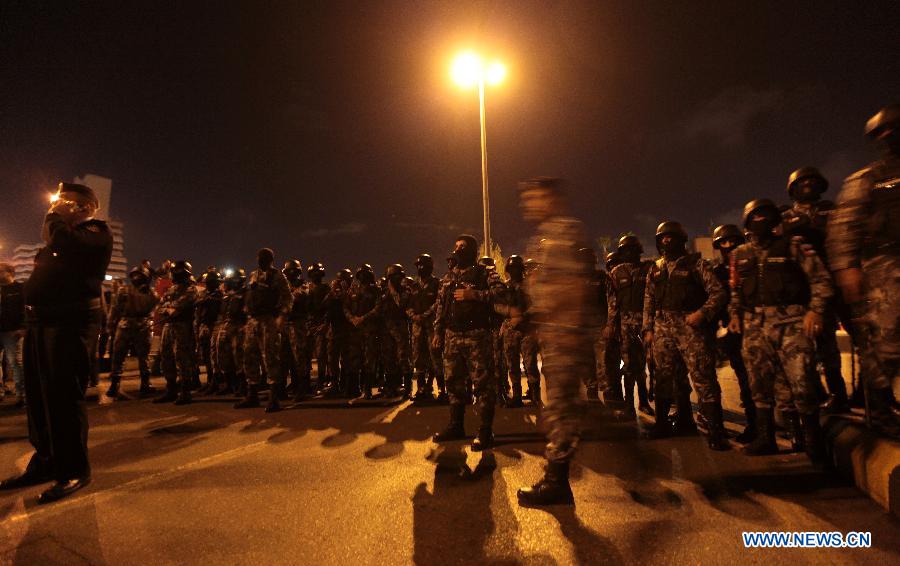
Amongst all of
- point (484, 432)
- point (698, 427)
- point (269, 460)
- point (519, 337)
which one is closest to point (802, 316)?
point (698, 427)

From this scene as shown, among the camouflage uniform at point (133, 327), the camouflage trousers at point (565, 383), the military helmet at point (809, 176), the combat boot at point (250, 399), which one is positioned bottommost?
the combat boot at point (250, 399)

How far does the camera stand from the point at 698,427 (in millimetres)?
5066

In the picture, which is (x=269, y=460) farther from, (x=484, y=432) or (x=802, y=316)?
(x=802, y=316)

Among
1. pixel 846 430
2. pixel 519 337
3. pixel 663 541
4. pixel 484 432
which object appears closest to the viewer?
pixel 663 541

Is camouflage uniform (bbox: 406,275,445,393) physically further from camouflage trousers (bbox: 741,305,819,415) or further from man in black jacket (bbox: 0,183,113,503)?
man in black jacket (bbox: 0,183,113,503)

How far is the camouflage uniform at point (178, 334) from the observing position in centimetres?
701

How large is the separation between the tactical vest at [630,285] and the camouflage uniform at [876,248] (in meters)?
2.98

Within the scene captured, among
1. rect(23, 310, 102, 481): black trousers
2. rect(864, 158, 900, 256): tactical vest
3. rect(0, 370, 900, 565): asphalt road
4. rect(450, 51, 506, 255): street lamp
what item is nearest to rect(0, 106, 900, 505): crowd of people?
rect(864, 158, 900, 256): tactical vest

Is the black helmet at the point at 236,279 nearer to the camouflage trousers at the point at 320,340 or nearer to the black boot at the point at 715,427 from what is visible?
the camouflage trousers at the point at 320,340

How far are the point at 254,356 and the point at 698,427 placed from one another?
6.30m

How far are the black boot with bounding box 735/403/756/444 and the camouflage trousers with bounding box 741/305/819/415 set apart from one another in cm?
53

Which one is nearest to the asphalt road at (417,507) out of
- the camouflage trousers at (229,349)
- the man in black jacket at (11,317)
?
the camouflage trousers at (229,349)

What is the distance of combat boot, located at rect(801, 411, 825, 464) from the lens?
11.7ft

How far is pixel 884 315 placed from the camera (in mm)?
2656
